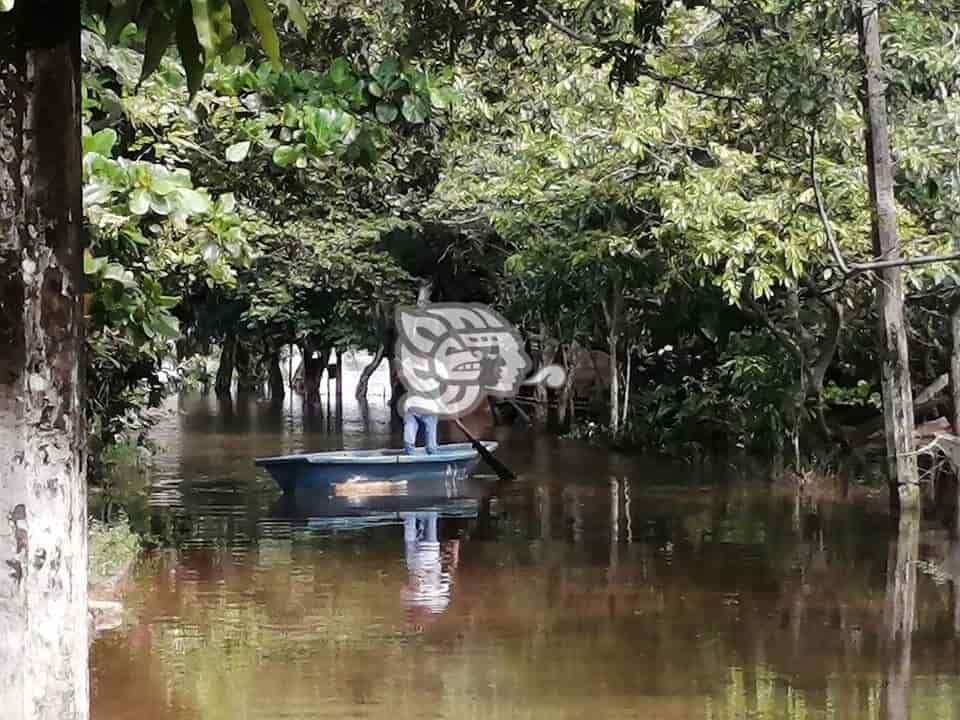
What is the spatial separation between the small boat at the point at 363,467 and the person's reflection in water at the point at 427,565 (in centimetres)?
136

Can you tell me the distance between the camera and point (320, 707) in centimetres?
702

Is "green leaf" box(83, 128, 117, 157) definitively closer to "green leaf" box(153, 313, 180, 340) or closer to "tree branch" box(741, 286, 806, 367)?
"green leaf" box(153, 313, 180, 340)

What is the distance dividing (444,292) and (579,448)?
438cm

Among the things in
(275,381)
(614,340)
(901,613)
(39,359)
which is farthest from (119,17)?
(275,381)

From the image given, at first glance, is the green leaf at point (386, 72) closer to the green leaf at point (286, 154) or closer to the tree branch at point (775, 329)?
the green leaf at point (286, 154)

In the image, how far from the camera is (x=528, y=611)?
31.4 feet

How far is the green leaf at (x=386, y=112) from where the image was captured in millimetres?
5301

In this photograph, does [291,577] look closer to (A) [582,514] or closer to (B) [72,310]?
(A) [582,514]

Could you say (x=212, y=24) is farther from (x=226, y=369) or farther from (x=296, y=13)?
(x=226, y=369)

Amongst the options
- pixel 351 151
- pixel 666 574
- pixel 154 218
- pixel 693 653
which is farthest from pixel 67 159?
pixel 666 574

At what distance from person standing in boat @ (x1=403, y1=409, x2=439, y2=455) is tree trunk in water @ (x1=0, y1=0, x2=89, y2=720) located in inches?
562

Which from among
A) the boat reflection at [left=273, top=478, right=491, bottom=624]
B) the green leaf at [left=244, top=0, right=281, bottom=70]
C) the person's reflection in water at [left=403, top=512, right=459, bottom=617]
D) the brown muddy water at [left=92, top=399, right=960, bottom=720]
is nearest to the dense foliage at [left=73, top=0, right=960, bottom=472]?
the green leaf at [left=244, top=0, right=281, bottom=70]

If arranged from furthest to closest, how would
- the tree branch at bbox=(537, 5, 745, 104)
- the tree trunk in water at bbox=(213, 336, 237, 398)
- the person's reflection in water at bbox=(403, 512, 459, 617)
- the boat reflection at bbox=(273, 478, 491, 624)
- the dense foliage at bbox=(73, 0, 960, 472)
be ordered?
the tree trunk in water at bbox=(213, 336, 237, 398) < the boat reflection at bbox=(273, 478, 491, 624) < the person's reflection in water at bbox=(403, 512, 459, 617) < the tree branch at bbox=(537, 5, 745, 104) < the dense foliage at bbox=(73, 0, 960, 472)

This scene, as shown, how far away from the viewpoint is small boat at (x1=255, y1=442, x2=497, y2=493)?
50.9ft
